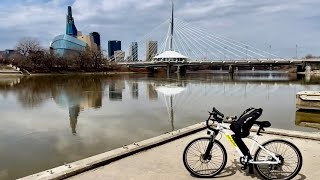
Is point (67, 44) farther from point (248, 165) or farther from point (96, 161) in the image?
point (248, 165)

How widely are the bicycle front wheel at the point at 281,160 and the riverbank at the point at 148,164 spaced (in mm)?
247

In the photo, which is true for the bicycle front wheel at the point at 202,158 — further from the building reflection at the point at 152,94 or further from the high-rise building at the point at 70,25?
the high-rise building at the point at 70,25

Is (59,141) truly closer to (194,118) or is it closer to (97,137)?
(97,137)

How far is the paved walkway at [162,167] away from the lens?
644 centimetres

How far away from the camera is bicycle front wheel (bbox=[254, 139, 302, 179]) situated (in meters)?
6.26

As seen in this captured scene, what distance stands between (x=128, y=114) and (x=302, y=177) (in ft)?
43.9

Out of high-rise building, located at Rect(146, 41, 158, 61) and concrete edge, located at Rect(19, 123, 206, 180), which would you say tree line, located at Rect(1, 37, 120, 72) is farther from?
concrete edge, located at Rect(19, 123, 206, 180)

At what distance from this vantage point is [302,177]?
638 centimetres

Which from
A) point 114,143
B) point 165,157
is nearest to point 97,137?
point 114,143

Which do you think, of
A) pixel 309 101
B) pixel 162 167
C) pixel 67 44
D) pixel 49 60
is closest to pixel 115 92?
pixel 309 101

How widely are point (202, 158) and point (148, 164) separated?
119cm

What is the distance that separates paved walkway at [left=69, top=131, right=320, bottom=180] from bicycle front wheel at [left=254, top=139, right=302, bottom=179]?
22cm

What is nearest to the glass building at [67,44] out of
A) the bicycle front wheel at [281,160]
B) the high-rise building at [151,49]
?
the high-rise building at [151,49]

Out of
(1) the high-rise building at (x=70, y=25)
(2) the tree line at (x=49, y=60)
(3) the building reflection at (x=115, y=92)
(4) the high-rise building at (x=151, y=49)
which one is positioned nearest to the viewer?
(3) the building reflection at (x=115, y=92)
